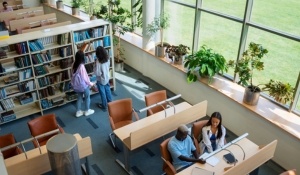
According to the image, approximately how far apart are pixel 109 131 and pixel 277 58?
3.47m

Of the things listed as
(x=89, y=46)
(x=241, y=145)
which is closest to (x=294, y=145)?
(x=241, y=145)

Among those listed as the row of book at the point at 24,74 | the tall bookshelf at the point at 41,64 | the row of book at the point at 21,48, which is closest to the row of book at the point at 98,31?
the tall bookshelf at the point at 41,64

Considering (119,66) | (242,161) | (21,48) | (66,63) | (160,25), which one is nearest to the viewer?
(242,161)

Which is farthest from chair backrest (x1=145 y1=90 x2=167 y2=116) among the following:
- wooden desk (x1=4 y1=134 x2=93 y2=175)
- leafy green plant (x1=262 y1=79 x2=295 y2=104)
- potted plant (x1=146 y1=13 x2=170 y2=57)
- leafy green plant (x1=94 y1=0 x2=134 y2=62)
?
leafy green plant (x1=94 y1=0 x2=134 y2=62)

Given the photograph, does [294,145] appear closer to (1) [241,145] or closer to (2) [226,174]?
(1) [241,145]

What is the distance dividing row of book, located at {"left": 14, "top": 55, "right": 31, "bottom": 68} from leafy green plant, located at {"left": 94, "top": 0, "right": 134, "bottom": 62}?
2.74 meters

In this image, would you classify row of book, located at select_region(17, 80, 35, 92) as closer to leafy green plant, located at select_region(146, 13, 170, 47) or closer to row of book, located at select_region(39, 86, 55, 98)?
row of book, located at select_region(39, 86, 55, 98)

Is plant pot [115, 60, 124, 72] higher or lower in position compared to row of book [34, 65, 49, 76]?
lower

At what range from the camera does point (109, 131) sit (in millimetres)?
5969

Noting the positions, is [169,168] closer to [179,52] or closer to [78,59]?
[78,59]

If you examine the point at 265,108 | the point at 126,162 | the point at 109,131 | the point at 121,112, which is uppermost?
the point at 265,108

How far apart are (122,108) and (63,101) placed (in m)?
1.94

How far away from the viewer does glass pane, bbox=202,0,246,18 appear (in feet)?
18.7

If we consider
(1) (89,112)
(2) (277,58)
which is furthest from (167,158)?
(2) (277,58)
